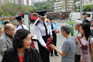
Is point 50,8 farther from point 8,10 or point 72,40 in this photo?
point 72,40

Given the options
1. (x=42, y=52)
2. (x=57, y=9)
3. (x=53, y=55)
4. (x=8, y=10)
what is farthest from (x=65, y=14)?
(x=42, y=52)

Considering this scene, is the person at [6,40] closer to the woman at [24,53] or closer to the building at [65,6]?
the woman at [24,53]

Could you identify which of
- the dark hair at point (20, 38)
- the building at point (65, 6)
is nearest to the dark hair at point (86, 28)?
the dark hair at point (20, 38)

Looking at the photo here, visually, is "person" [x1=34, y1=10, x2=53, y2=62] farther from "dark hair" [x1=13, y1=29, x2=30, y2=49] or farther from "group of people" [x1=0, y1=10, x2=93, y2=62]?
"dark hair" [x1=13, y1=29, x2=30, y2=49]

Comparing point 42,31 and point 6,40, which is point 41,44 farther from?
point 6,40

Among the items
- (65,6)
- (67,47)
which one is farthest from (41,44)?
(65,6)

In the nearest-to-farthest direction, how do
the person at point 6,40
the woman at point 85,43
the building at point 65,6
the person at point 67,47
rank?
the person at point 6,40, the person at point 67,47, the woman at point 85,43, the building at point 65,6

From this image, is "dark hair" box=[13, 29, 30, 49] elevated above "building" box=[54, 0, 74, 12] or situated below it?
below

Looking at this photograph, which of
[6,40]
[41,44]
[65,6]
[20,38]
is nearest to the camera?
[20,38]

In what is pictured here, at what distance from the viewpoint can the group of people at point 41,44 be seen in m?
1.90

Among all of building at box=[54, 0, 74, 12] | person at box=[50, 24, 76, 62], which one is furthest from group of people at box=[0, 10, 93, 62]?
building at box=[54, 0, 74, 12]

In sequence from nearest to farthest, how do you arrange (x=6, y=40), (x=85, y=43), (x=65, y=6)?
(x=6, y=40) → (x=85, y=43) → (x=65, y=6)

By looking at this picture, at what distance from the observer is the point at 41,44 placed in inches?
143

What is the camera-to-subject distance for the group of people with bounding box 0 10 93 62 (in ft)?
6.23
